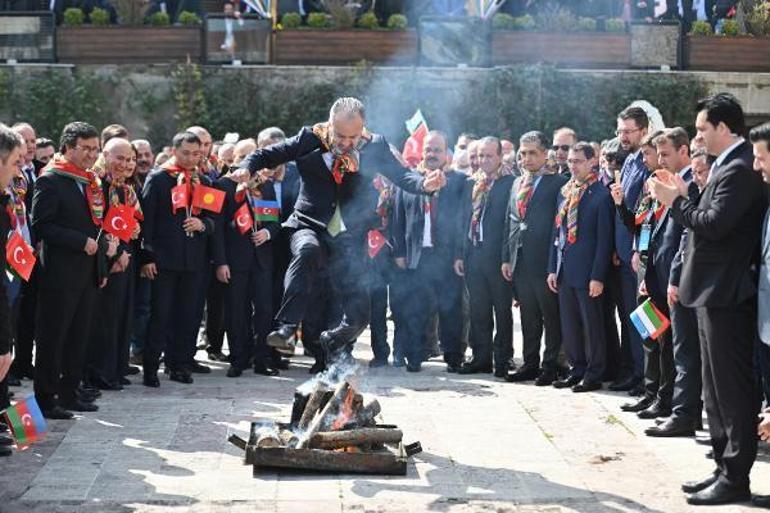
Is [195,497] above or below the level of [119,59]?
below

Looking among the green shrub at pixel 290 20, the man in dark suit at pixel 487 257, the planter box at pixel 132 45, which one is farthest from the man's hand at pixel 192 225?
the green shrub at pixel 290 20

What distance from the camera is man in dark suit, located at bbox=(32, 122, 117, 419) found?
9.02 meters

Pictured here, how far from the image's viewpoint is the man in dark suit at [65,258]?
9.02m

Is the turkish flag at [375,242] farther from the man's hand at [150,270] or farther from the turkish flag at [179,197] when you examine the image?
the man's hand at [150,270]

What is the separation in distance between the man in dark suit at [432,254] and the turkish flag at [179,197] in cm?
201

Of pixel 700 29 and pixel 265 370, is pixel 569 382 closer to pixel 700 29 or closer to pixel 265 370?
pixel 265 370

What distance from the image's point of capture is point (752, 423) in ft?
22.7

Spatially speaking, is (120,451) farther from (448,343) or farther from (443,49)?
(443,49)

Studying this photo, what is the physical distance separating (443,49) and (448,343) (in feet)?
34.1

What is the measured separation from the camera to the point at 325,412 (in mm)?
7926

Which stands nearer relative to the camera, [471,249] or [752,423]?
[752,423]

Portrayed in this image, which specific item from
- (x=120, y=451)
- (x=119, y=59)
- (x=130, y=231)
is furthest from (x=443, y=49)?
(x=120, y=451)

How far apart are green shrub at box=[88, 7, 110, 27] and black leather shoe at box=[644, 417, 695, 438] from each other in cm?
1506

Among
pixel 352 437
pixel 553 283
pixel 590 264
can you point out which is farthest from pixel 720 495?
pixel 553 283
